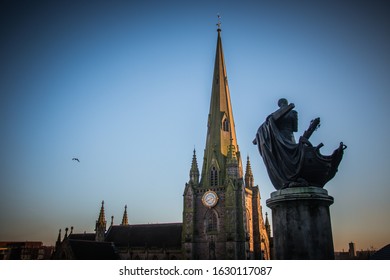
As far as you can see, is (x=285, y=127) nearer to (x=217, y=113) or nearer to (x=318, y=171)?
(x=318, y=171)

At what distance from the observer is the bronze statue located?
23.2ft

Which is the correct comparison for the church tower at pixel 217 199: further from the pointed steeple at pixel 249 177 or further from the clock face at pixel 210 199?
the pointed steeple at pixel 249 177

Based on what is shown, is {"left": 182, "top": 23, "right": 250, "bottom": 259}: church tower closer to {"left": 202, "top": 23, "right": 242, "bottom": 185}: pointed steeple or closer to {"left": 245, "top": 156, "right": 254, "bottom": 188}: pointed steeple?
{"left": 202, "top": 23, "right": 242, "bottom": 185}: pointed steeple

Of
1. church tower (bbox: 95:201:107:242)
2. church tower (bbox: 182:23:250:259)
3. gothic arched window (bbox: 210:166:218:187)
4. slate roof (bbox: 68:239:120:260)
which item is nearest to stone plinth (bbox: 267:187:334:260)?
church tower (bbox: 182:23:250:259)

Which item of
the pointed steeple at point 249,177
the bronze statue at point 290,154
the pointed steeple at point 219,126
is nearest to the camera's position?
the bronze statue at point 290,154

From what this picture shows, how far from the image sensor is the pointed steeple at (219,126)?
142ft

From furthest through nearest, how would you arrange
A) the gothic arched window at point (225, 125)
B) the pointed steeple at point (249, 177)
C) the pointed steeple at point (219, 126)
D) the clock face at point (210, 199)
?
1. the pointed steeple at point (249, 177)
2. the gothic arched window at point (225, 125)
3. the pointed steeple at point (219, 126)
4. the clock face at point (210, 199)

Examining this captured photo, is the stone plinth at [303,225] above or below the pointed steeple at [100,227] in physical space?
below

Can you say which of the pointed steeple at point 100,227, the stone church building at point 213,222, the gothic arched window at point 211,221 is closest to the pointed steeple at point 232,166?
the stone church building at point 213,222

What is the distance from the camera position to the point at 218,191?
136ft

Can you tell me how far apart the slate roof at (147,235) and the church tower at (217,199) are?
16.8 ft

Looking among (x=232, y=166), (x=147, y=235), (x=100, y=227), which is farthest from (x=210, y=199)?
(x=100, y=227)

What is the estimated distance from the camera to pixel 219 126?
44469mm
